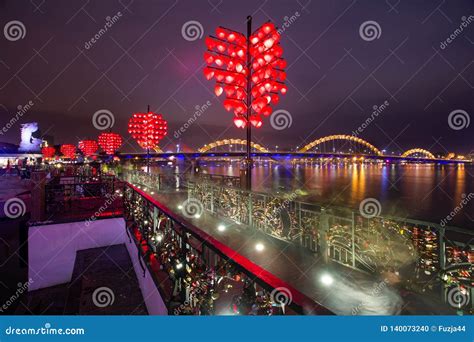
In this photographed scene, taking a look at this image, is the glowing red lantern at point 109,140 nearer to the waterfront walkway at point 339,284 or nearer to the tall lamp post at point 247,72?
the tall lamp post at point 247,72

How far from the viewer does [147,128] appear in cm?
1533

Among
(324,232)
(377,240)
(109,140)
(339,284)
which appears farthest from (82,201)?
(109,140)

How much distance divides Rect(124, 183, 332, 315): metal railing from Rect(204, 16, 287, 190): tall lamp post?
326cm

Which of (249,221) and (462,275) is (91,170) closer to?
(249,221)

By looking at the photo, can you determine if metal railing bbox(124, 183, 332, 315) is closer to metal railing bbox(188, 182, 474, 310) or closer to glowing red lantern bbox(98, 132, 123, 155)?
metal railing bbox(188, 182, 474, 310)

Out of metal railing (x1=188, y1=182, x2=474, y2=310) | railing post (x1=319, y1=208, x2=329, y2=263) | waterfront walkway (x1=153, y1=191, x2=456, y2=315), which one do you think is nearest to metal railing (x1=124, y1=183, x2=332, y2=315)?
waterfront walkway (x1=153, y1=191, x2=456, y2=315)

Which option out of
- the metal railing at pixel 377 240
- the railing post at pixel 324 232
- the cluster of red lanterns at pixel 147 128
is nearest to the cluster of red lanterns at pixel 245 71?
the metal railing at pixel 377 240

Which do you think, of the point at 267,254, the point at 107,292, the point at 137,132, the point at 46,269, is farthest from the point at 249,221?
the point at 137,132

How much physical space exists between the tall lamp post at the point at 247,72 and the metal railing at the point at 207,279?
3261mm

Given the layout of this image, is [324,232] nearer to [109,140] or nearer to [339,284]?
[339,284]

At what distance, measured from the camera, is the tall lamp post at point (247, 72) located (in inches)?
254

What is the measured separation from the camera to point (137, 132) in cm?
1555

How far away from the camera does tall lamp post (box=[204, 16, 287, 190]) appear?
644cm

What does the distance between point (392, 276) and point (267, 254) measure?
6.18 ft
